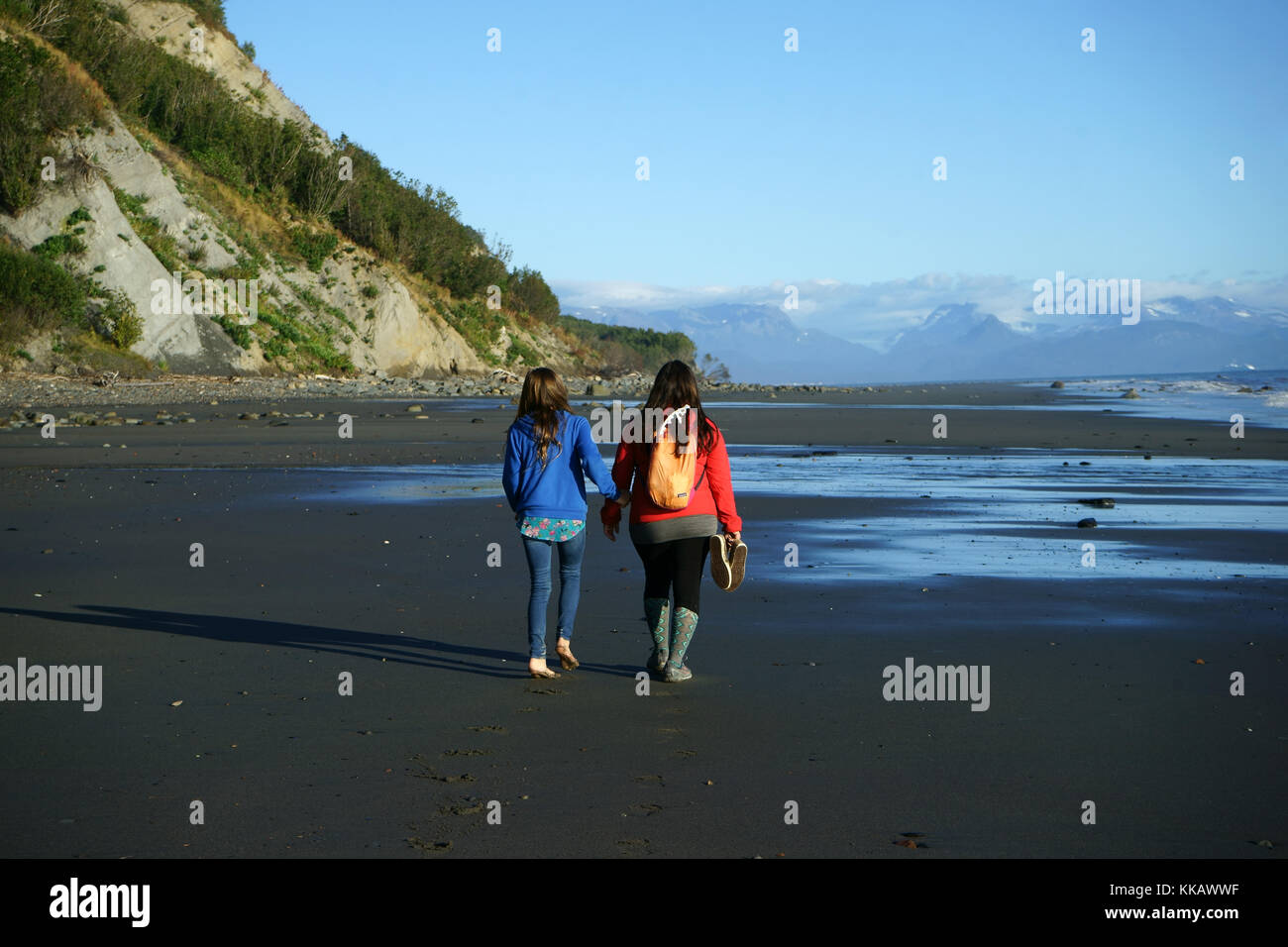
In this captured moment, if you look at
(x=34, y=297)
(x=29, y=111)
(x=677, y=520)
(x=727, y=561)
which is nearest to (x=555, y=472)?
(x=677, y=520)

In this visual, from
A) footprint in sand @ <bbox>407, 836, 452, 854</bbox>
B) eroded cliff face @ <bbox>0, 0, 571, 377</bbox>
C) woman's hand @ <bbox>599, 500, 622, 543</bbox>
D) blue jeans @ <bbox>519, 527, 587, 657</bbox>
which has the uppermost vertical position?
eroded cliff face @ <bbox>0, 0, 571, 377</bbox>

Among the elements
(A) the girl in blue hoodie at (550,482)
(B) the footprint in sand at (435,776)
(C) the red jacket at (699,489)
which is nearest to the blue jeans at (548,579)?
(A) the girl in blue hoodie at (550,482)

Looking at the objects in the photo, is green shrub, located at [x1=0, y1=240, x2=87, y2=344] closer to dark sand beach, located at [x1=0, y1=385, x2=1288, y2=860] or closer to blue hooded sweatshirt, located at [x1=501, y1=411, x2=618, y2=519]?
dark sand beach, located at [x1=0, y1=385, x2=1288, y2=860]

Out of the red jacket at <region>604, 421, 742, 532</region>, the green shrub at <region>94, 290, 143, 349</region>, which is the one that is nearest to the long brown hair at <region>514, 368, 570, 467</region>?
the red jacket at <region>604, 421, 742, 532</region>

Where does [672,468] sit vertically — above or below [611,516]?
above

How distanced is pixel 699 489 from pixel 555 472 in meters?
0.83

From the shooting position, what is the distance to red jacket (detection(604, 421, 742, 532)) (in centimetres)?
736

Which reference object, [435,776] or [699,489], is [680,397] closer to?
[699,489]

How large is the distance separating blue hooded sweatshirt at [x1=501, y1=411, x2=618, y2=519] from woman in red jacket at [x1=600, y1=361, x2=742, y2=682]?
0.18 meters

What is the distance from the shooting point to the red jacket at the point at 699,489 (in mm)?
7363

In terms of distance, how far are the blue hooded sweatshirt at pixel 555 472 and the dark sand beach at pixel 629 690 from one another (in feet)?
3.01

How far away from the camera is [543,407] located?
7449 millimetres
